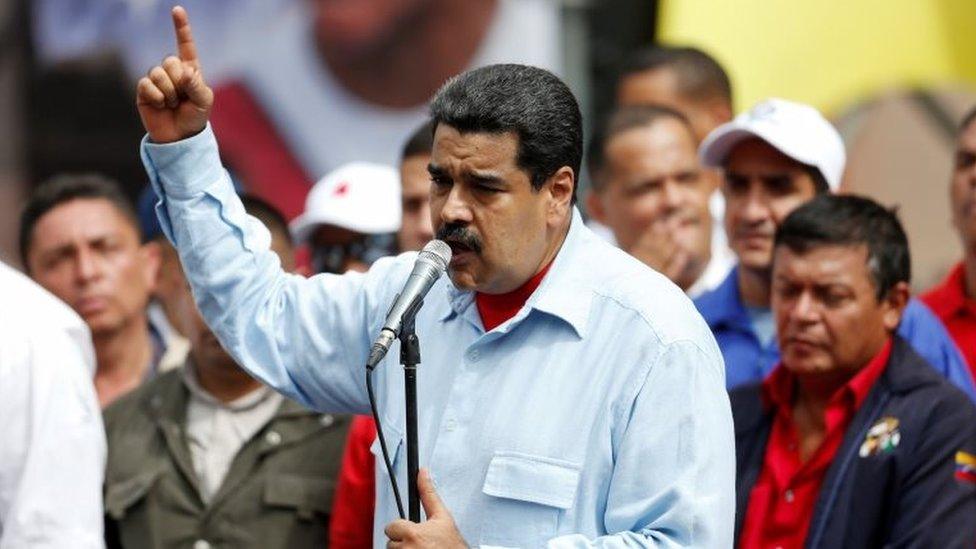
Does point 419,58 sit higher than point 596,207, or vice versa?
point 419,58

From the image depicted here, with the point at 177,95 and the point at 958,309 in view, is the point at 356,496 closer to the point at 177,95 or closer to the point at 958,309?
the point at 177,95

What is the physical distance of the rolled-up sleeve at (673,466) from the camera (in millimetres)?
3863

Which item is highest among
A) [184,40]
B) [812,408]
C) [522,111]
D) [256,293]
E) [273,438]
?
[184,40]

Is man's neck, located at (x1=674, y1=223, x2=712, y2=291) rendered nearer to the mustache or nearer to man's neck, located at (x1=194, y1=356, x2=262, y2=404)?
man's neck, located at (x1=194, y1=356, x2=262, y2=404)

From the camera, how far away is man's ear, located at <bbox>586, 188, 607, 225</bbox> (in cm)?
680

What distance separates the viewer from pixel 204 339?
602cm

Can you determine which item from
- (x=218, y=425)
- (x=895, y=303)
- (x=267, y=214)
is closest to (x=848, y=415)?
(x=895, y=303)

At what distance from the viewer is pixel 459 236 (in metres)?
3.98

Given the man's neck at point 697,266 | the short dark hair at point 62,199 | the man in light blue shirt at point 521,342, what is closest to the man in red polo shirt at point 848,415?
the man's neck at point 697,266

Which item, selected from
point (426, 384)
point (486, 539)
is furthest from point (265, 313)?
point (486, 539)

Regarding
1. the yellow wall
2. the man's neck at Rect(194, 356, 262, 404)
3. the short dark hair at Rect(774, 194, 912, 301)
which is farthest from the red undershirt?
the yellow wall

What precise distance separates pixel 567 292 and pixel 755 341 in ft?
6.13

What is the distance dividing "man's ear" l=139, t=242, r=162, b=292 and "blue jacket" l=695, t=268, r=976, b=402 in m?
2.09

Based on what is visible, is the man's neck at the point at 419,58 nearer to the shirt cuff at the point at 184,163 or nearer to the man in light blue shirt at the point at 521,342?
the man in light blue shirt at the point at 521,342
